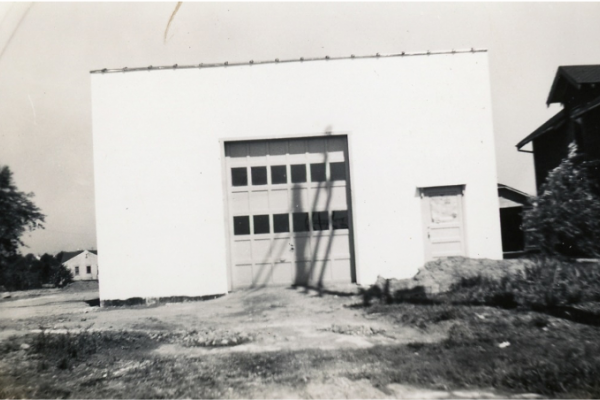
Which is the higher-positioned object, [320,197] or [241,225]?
[320,197]

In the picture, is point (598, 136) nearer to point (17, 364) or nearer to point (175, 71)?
point (175, 71)

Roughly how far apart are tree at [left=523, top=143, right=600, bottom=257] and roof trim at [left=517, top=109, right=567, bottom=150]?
6.20 metres

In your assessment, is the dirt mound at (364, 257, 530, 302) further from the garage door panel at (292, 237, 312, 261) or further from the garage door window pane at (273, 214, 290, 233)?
the garage door window pane at (273, 214, 290, 233)

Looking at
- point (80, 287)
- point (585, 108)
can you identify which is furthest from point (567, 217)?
point (80, 287)

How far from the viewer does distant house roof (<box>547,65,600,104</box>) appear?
1224cm

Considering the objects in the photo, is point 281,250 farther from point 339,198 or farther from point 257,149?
point 257,149

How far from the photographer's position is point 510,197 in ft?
65.0

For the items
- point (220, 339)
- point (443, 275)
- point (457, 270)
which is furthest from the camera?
point (457, 270)

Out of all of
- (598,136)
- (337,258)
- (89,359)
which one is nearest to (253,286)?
(337,258)

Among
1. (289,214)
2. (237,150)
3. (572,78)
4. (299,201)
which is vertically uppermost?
(572,78)

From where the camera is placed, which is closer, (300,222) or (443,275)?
(443,275)

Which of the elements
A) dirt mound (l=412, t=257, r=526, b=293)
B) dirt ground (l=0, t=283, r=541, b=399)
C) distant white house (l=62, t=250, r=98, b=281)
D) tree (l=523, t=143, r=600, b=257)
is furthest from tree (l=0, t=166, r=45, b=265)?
tree (l=523, t=143, r=600, b=257)

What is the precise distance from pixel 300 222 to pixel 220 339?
13.9 ft

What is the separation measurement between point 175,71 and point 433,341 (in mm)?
7265
